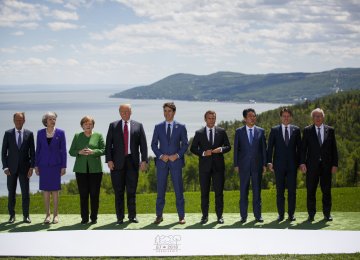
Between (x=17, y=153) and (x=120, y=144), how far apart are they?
1.89 m

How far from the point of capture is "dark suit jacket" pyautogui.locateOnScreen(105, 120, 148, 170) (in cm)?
811

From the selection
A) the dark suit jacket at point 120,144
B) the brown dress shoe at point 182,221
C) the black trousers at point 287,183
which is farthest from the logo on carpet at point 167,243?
the black trousers at point 287,183

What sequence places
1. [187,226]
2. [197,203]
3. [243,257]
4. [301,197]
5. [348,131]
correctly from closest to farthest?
[243,257] → [187,226] → [197,203] → [301,197] → [348,131]

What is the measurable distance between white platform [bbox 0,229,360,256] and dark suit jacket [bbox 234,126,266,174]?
1.23 metres

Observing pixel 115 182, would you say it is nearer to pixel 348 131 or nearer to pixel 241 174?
pixel 241 174

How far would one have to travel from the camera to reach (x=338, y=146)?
222 ft

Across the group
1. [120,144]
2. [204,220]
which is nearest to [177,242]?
[204,220]

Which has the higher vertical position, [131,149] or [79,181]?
[131,149]

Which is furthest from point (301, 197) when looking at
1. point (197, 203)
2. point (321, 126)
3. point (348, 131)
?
point (348, 131)

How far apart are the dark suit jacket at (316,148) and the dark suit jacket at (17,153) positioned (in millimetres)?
4817

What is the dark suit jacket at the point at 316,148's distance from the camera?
820 cm

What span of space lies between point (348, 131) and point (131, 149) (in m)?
74.7

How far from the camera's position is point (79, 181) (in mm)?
8125

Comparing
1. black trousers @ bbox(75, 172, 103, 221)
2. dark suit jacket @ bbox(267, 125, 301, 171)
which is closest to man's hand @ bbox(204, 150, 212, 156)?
dark suit jacket @ bbox(267, 125, 301, 171)
